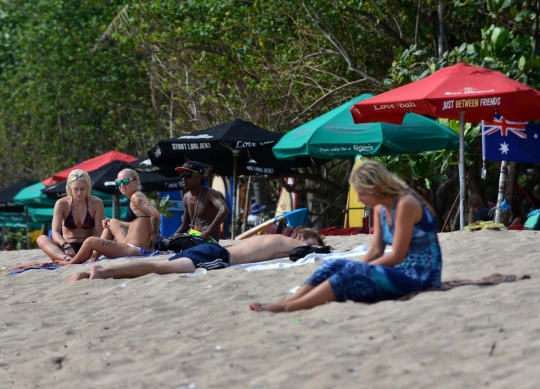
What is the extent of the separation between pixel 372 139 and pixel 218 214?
242cm

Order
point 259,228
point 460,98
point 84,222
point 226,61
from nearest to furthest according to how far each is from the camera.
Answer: point 460,98, point 84,222, point 259,228, point 226,61

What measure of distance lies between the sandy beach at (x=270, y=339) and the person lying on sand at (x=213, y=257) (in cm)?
61

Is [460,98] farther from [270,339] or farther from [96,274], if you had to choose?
[270,339]

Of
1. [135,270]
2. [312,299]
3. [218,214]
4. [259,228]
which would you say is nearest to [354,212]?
[259,228]

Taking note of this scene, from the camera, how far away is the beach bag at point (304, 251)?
824 centimetres

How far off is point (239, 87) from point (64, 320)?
1372 centimetres

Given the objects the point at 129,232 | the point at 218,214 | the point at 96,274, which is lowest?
the point at 96,274

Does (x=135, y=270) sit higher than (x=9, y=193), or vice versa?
(x=135, y=270)

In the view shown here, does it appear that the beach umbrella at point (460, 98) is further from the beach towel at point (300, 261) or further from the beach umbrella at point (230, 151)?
the beach umbrella at point (230, 151)

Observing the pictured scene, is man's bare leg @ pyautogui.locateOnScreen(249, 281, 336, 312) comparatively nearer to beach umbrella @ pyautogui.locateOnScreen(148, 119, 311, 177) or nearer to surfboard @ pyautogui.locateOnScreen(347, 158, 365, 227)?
beach umbrella @ pyautogui.locateOnScreen(148, 119, 311, 177)

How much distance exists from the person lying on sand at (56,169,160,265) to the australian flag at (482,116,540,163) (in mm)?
4244

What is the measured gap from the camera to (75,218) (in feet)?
33.9

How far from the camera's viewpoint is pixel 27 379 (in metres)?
5.05

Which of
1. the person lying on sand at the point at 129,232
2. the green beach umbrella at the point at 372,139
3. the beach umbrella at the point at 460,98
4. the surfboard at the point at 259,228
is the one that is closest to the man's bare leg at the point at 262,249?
the person lying on sand at the point at 129,232
